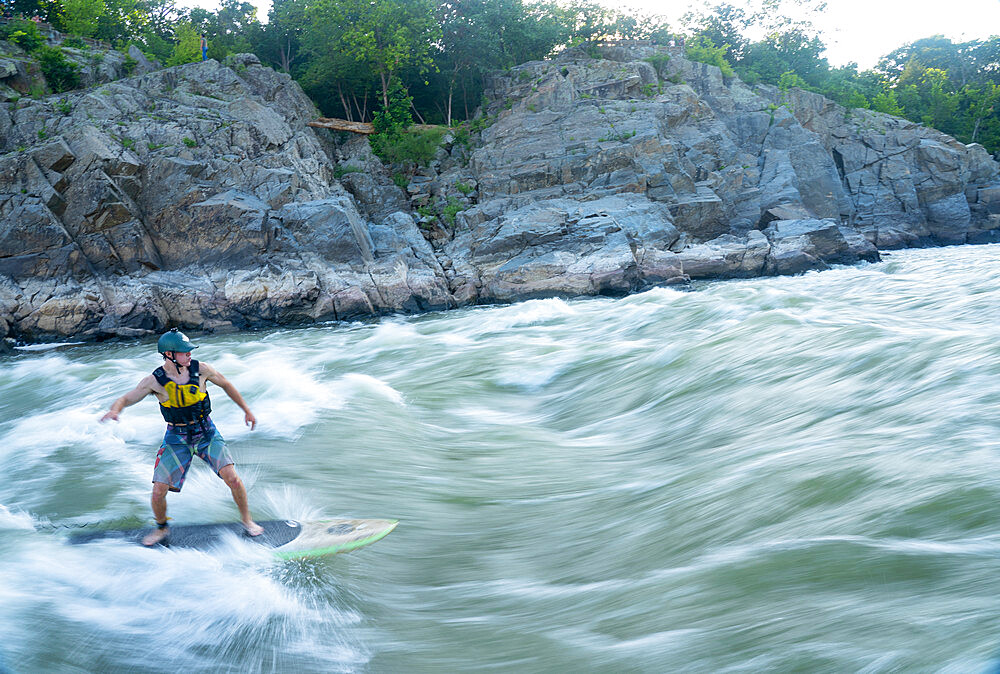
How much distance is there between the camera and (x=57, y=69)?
2270 centimetres

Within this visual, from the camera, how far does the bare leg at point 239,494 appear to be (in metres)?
4.36

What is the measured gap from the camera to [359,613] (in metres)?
3.57

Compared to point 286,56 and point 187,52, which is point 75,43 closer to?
point 187,52

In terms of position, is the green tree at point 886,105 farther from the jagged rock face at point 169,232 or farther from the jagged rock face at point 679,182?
the jagged rock face at point 169,232

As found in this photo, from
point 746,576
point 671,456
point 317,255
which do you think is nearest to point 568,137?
point 317,255

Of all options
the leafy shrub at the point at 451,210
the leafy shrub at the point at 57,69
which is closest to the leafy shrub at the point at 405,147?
the leafy shrub at the point at 451,210

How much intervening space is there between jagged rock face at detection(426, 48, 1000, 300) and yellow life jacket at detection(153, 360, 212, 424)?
15918 millimetres

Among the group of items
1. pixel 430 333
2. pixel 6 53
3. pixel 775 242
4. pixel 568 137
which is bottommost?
pixel 430 333

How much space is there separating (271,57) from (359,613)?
41.0m

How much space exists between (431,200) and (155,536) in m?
23.9

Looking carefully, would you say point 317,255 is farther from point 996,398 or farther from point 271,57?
point 271,57

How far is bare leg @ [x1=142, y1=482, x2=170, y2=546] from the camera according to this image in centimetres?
432

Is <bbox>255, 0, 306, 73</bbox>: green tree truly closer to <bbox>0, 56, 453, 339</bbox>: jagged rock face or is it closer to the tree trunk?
the tree trunk

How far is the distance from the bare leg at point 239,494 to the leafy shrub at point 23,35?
27808 millimetres
